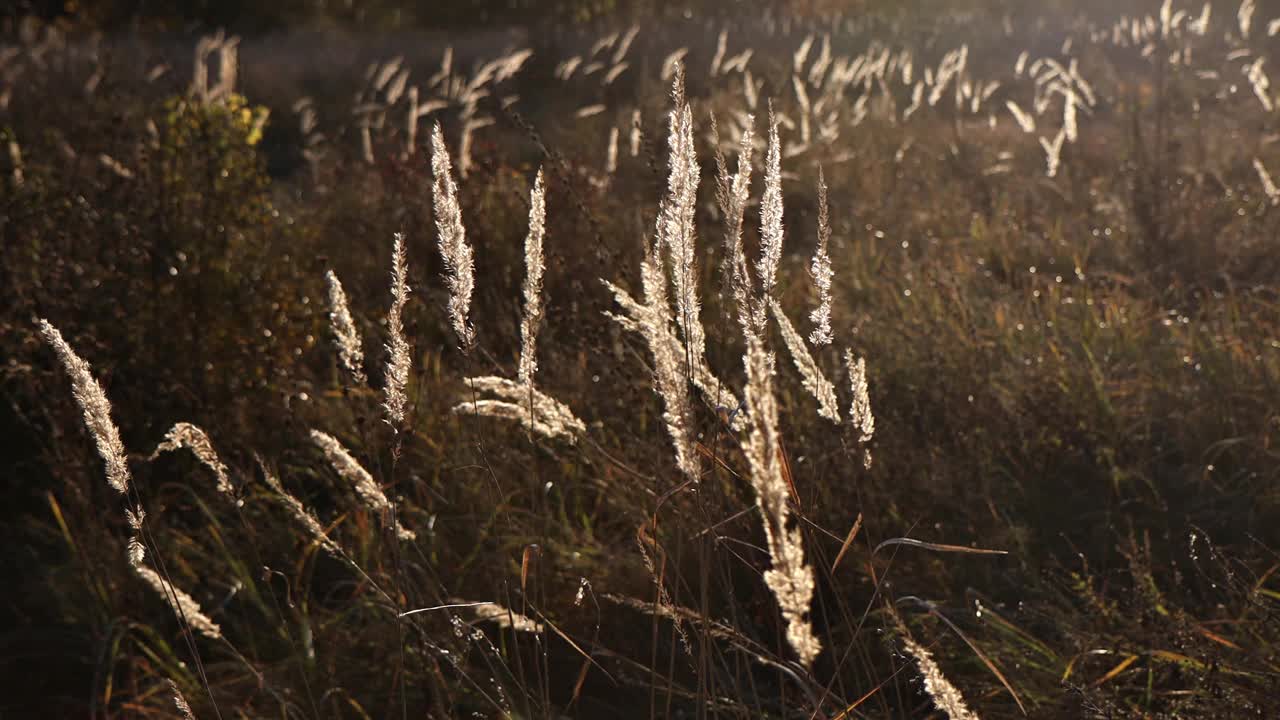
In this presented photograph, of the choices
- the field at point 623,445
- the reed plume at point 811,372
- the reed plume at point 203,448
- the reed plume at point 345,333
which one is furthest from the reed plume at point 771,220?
the reed plume at point 203,448

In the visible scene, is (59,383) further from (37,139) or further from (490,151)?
(490,151)

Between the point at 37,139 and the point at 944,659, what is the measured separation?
15.9 ft

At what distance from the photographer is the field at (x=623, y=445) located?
60.4 inches

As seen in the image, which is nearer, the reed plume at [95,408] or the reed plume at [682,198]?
the reed plume at [682,198]

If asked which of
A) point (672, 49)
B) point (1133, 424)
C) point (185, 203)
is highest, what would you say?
point (672, 49)

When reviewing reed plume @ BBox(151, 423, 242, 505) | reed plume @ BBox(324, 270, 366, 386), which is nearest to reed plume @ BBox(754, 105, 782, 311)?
reed plume @ BBox(324, 270, 366, 386)

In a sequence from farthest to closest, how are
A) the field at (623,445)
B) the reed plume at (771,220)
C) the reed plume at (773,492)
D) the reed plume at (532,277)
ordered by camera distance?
the field at (623,445)
the reed plume at (532,277)
the reed plume at (771,220)
the reed plume at (773,492)

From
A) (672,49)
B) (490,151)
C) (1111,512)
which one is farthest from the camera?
(672,49)

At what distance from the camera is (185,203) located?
3.98 metres

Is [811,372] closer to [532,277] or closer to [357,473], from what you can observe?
[532,277]

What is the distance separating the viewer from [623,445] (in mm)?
3080

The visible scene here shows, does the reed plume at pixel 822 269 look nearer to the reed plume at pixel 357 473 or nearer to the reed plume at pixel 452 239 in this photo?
the reed plume at pixel 452 239

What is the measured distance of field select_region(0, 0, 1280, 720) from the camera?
1534 mm

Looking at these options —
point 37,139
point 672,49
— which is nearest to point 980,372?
point 37,139
